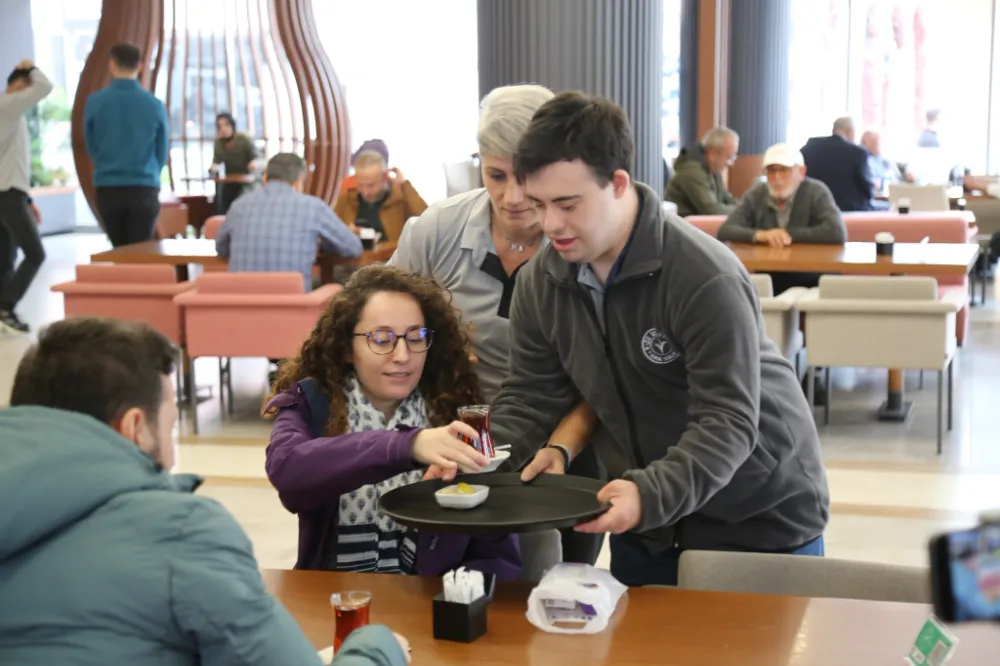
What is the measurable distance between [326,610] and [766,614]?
2.41 feet

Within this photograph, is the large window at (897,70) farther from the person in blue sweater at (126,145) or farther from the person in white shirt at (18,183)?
the person in white shirt at (18,183)

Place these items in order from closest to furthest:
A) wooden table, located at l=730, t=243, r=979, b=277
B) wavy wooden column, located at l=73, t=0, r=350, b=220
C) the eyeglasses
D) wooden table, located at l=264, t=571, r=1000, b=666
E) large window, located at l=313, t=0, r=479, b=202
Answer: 1. wooden table, located at l=264, t=571, r=1000, b=666
2. the eyeglasses
3. wooden table, located at l=730, t=243, r=979, b=277
4. wavy wooden column, located at l=73, t=0, r=350, b=220
5. large window, located at l=313, t=0, r=479, b=202

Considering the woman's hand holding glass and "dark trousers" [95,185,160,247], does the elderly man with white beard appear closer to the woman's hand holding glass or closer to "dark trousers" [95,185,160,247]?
"dark trousers" [95,185,160,247]

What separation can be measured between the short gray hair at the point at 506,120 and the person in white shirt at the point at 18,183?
6.93 meters

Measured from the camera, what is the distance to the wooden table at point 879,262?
6.21 m

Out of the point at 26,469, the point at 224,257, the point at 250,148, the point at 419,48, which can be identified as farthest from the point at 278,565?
the point at 419,48

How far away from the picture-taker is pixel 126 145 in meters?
8.40

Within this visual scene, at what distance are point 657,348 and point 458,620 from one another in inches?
24.9

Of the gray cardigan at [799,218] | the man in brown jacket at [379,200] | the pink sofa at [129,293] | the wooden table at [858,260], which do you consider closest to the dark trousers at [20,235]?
the man in brown jacket at [379,200]

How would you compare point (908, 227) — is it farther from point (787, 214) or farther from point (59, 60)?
point (59, 60)

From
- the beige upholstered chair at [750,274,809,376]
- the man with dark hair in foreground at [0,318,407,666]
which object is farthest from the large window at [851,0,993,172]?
the man with dark hair in foreground at [0,318,407,666]

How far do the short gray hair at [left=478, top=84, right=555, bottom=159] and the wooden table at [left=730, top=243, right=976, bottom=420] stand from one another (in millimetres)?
3448

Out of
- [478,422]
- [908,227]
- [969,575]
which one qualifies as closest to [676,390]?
[478,422]

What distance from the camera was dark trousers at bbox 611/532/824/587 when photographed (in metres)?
2.62
